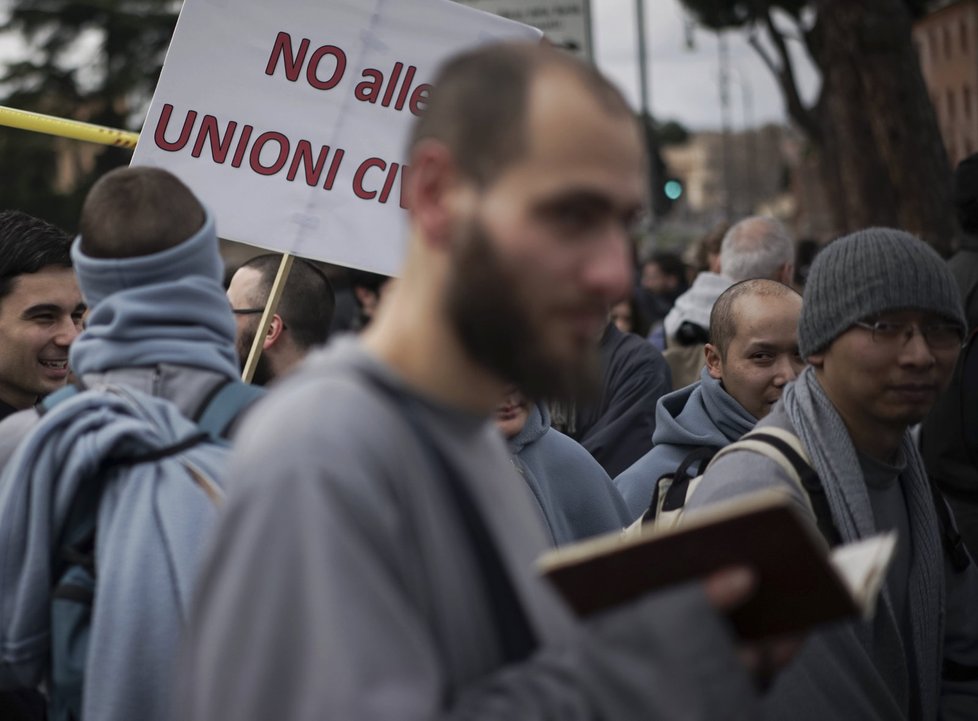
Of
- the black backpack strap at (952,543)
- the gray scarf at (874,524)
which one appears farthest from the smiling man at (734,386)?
the gray scarf at (874,524)

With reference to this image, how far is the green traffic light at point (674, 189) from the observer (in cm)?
1912

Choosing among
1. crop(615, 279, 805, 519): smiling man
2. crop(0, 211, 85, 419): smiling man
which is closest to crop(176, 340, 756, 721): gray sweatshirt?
crop(0, 211, 85, 419): smiling man

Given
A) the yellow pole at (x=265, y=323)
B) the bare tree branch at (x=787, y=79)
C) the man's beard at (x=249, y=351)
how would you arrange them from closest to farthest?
the yellow pole at (x=265, y=323), the man's beard at (x=249, y=351), the bare tree branch at (x=787, y=79)

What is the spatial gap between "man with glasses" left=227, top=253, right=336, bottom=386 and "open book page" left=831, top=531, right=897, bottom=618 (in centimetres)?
318

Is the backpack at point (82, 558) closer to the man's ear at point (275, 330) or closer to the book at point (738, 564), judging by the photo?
the book at point (738, 564)

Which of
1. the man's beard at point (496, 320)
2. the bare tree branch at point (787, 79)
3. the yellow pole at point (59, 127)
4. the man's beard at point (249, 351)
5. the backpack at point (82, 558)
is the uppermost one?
the bare tree branch at point (787, 79)

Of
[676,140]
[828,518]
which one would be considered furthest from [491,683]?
[676,140]

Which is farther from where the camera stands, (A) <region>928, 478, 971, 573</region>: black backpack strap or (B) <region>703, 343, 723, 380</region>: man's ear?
(B) <region>703, 343, 723, 380</region>: man's ear

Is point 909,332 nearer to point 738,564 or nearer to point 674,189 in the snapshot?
point 738,564

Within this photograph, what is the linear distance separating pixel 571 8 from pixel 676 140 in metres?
89.7

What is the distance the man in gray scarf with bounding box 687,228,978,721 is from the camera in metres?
3.45

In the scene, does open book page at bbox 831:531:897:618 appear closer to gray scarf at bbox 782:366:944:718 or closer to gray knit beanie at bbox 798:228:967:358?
gray scarf at bbox 782:366:944:718

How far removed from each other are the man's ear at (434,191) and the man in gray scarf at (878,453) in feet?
5.60

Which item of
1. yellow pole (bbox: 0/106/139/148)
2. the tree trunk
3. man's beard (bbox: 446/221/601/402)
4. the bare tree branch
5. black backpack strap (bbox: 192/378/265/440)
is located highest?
the bare tree branch
